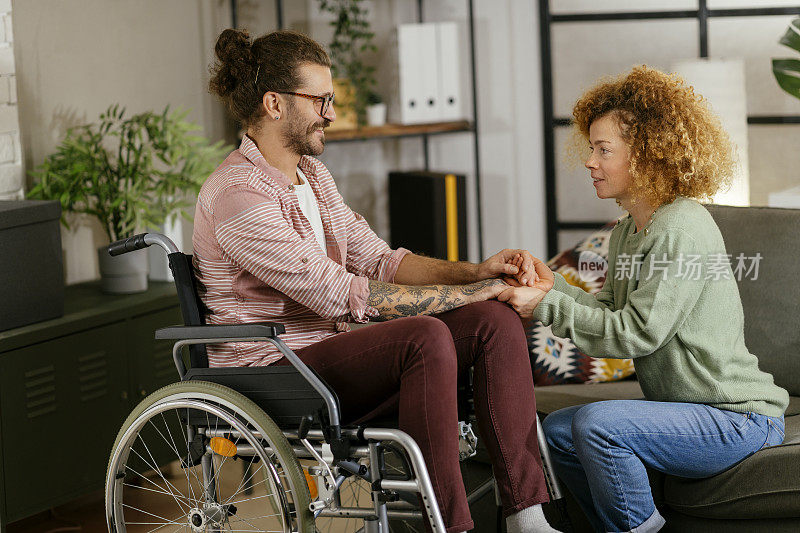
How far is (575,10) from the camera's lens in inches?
166

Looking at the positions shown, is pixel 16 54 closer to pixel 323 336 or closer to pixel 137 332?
pixel 137 332

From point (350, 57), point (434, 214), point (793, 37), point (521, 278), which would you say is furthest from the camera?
point (350, 57)

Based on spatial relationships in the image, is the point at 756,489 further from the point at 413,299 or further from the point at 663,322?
the point at 413,299

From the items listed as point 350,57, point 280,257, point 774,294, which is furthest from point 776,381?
point 350,57

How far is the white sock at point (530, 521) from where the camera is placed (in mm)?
1787

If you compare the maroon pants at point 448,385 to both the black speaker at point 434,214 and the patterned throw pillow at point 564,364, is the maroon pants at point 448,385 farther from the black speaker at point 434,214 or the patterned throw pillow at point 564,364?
the black speaker at point 434,214

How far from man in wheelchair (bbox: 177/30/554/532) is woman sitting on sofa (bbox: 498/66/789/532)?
0.15m

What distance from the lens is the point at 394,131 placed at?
402 cm

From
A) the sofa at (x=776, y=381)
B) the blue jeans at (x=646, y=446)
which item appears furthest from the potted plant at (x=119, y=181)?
the blue jeans at (x=646, y=446)

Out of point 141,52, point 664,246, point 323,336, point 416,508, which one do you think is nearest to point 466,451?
point 416,508

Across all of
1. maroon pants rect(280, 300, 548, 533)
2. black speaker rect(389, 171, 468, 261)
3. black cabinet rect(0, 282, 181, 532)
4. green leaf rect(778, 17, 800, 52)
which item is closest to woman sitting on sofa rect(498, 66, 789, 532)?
maroon pants rect(280, 300, 548, 533)

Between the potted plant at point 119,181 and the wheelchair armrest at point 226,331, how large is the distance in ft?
3.61

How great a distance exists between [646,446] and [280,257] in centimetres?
80

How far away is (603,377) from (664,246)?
70cm
